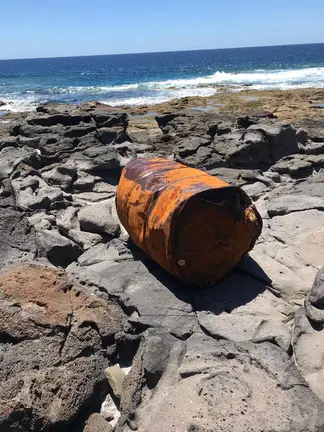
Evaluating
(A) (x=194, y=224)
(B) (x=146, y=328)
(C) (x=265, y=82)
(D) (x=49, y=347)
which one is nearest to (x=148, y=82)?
(C) (x=265, y=82)

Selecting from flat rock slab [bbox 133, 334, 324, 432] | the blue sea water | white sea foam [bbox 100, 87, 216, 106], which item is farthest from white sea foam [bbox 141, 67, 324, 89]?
flat rock slab [bbox 133, 334, 324, 432]

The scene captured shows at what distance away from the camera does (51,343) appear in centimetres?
344

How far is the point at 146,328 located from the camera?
364 centimetres

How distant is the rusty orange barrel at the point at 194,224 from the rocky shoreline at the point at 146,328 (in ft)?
0.78

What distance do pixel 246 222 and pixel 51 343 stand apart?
6.34ft

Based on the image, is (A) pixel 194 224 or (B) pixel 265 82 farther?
(B) pixel 265 82

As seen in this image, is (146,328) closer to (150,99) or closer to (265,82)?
(150,99)

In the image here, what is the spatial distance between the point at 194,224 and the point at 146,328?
0.94 meters

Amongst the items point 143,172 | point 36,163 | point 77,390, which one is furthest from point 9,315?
point 36,163

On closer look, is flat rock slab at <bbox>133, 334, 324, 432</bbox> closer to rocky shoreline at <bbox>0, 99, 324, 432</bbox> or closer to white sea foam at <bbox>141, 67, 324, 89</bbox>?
rocky shoreline at <bbox>0, 99, 324, 432</bbox>

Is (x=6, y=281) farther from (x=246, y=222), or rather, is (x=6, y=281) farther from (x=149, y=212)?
(x=246, y=222)

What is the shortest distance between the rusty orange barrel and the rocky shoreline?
238 millimetres

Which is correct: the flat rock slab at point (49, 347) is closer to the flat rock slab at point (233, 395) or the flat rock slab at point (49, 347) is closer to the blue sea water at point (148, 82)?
the flat rock slab at point (233, 395)

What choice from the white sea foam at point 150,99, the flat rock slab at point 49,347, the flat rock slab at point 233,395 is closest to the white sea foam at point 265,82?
the white sea foam at point 150,99
